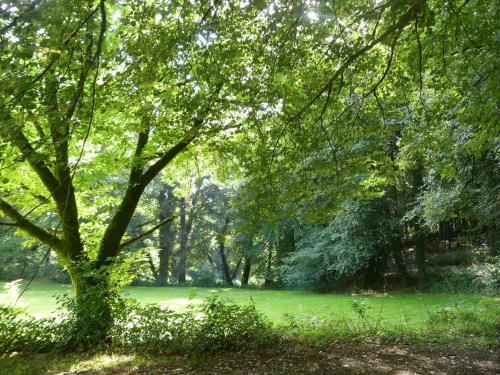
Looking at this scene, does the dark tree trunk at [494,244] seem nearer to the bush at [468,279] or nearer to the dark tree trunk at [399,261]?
the bush at [468,279]

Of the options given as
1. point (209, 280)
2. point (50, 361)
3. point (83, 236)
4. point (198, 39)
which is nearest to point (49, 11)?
point (198, 39)

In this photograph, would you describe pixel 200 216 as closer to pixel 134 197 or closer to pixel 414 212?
pixel 414 212

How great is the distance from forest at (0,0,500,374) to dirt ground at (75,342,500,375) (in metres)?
0.05

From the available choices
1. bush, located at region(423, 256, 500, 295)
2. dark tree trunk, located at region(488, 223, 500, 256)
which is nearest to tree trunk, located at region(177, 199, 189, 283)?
bush, located at region(423, 256, 500, 295)

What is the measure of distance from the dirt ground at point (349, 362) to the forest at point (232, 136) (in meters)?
0.05

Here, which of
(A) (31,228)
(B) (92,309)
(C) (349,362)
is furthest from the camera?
(A) (31,228)

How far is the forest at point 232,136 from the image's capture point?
15.8 ft

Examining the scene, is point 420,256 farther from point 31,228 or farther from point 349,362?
point 31,228

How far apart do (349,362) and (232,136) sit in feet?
16.5

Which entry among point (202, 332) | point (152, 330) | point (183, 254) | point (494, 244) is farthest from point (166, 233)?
point (202, 332)

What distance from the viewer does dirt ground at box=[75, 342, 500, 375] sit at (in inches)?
257

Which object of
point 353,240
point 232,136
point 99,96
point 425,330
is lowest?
point 425,330

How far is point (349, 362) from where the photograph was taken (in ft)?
22.7

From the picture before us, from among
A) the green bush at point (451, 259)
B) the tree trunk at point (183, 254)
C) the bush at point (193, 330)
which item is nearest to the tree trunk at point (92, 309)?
the bush at point (193, 330)
